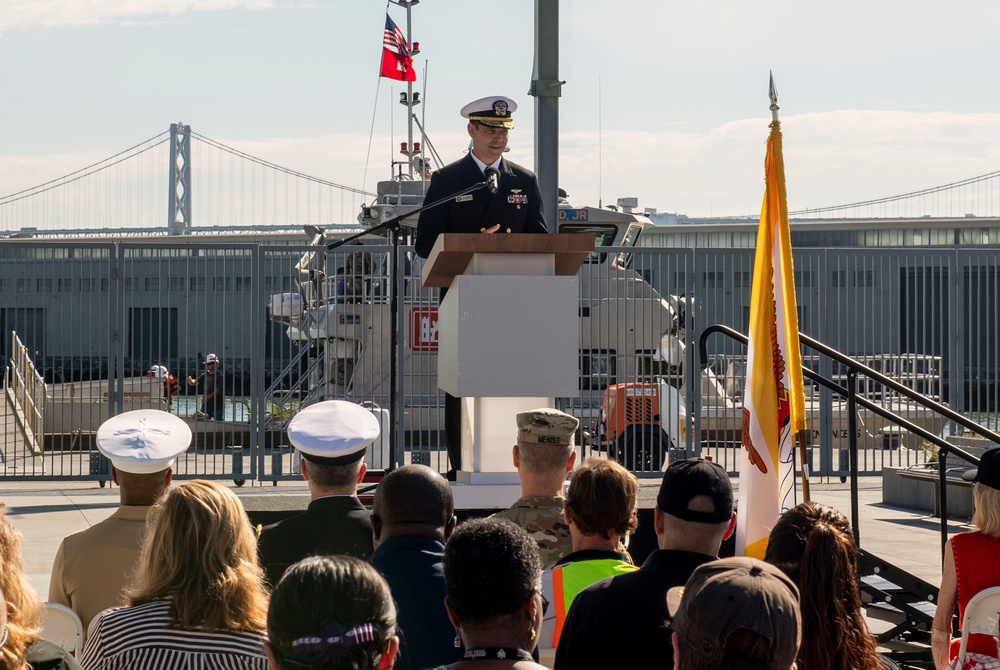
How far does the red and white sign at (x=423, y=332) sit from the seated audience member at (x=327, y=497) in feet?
23.3

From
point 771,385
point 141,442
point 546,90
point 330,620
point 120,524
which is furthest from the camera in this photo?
point 546,90

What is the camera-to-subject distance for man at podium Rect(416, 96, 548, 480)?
253 inches

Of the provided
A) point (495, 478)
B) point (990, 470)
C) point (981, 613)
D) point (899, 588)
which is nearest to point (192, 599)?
point (981, 613)

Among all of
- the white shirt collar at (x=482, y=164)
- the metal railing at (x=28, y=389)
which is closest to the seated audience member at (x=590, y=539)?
the white shirt collar at (x=482, y=164)

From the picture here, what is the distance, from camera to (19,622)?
267cm

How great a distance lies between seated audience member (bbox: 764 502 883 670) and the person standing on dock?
915cm

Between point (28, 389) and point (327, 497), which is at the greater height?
point (28, 389)

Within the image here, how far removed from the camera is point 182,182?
112 m

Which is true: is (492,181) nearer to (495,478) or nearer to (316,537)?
(495,478)

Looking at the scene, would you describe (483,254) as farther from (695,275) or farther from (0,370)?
(0,370)

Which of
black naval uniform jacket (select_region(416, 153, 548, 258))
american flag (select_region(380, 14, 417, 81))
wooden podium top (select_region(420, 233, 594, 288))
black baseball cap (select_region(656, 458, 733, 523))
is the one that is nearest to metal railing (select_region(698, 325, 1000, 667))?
wooden podium top (select_region(420, 233, 594, 288))

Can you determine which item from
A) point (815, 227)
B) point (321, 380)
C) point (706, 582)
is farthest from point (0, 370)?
point (815, 227)

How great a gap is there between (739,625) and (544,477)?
7.39ft

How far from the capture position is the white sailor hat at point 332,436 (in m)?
4.12
